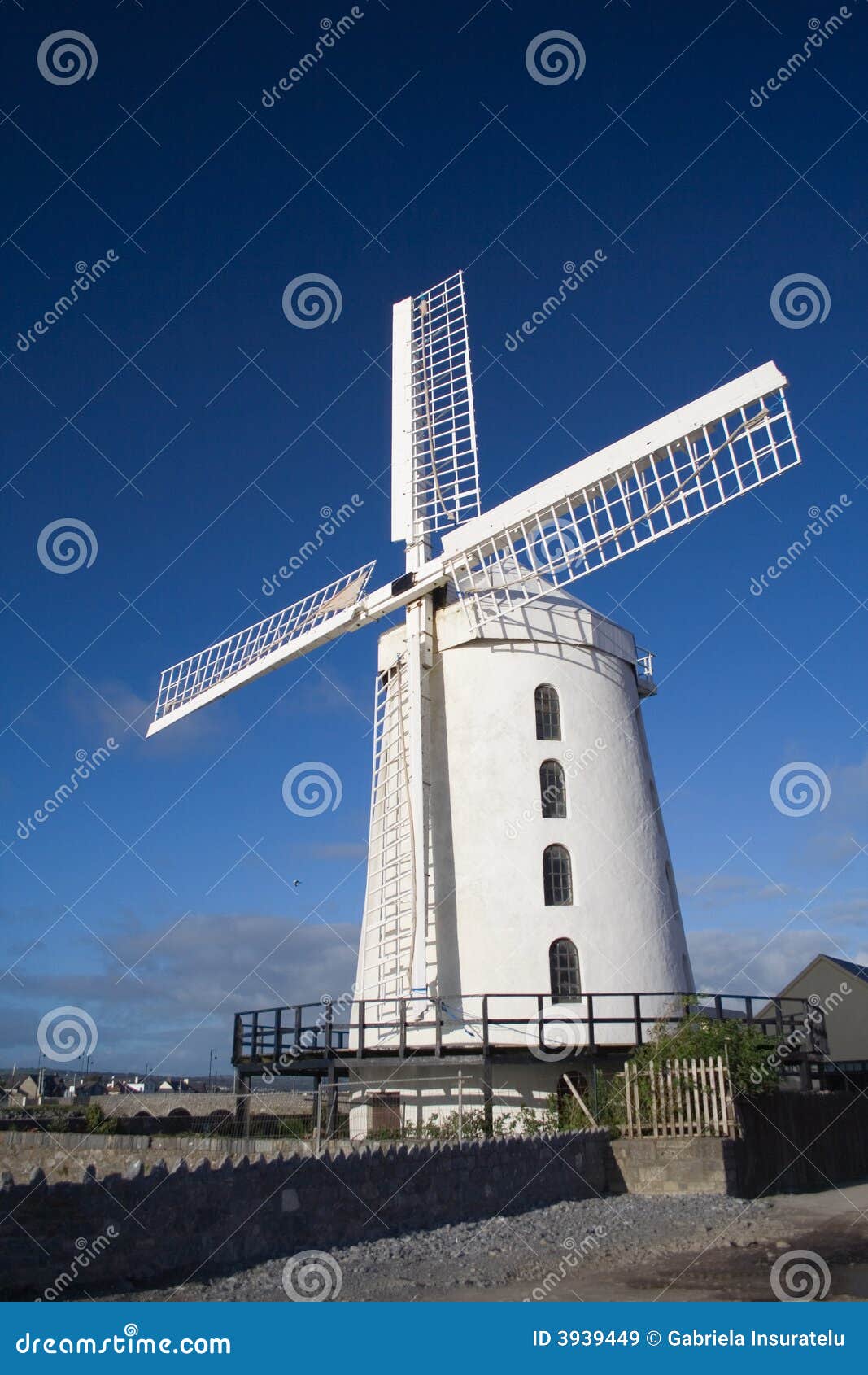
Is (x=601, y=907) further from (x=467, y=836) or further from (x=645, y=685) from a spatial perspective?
(x=645, y=685)

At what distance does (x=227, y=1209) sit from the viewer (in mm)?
10961

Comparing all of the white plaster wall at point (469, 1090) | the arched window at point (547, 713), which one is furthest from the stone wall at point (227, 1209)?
the arched window at point (547, 713)

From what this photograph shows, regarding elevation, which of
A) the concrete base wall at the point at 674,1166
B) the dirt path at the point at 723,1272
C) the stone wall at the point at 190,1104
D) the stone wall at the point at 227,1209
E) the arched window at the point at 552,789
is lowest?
the dirt path at the point at 723,1272

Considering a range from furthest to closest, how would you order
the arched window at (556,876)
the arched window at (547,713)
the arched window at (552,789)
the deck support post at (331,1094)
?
the arched window at (547,713) < the arched window at (552,789) < the arched window at (556,876) < the deck support post at (331,1094)

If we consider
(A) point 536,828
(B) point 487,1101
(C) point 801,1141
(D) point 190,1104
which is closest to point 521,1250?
(B) point 487,1101

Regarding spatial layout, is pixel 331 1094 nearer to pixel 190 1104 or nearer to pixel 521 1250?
pixel 521 1250

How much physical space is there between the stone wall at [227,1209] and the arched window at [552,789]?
878 cm

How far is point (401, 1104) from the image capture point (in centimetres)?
2131

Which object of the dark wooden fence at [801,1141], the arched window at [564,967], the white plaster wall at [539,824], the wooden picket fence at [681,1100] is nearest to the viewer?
the wooden picket fence at [681,1100]

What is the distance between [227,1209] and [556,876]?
41.1 feet

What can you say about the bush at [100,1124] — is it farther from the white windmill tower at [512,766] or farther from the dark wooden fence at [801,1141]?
the dark wooden fence at [801,1141]

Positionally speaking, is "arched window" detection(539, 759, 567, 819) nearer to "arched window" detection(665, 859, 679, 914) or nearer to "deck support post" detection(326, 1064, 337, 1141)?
"arched window" detection(665, 859, 679, 914)

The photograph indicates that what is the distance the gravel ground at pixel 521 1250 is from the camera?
10.6 meters

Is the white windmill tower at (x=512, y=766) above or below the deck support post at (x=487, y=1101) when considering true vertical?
above
